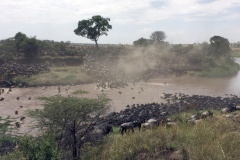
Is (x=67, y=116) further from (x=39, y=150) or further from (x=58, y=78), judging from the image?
(x=58, y=78)

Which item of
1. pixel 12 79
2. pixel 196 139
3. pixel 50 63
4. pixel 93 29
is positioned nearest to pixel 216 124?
pixel 196 139

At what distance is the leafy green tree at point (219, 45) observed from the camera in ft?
136

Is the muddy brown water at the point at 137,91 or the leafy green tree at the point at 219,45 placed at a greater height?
the leafy green tree at the point at 219,45

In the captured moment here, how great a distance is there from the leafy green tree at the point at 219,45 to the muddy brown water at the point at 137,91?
779 centimetres

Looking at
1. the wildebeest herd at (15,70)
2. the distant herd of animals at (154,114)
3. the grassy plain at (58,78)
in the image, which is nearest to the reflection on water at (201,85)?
the distant herd of animals at (154,114)

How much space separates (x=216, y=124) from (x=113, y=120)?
7.80 metres

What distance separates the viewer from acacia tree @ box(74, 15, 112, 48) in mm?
41250

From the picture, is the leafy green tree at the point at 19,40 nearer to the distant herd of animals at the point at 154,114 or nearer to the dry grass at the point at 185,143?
the distant herd of animals at the point at 154,114

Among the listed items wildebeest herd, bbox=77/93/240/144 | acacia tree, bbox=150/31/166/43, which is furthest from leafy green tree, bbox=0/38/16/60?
acacia tree, bbox=150/31/166/43

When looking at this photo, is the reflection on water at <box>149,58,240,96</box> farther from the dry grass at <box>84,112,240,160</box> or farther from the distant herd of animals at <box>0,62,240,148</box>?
the dry grass at <box>84,112,240,160</box>

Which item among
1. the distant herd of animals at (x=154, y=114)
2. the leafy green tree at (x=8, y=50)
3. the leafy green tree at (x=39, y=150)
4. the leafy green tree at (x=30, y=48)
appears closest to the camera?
the leafy green tree at (x=39, y=150)

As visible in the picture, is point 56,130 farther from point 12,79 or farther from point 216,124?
point 12,79

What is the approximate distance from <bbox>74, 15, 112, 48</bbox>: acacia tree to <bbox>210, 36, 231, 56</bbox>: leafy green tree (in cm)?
1622

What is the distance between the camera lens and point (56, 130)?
9.98 m
